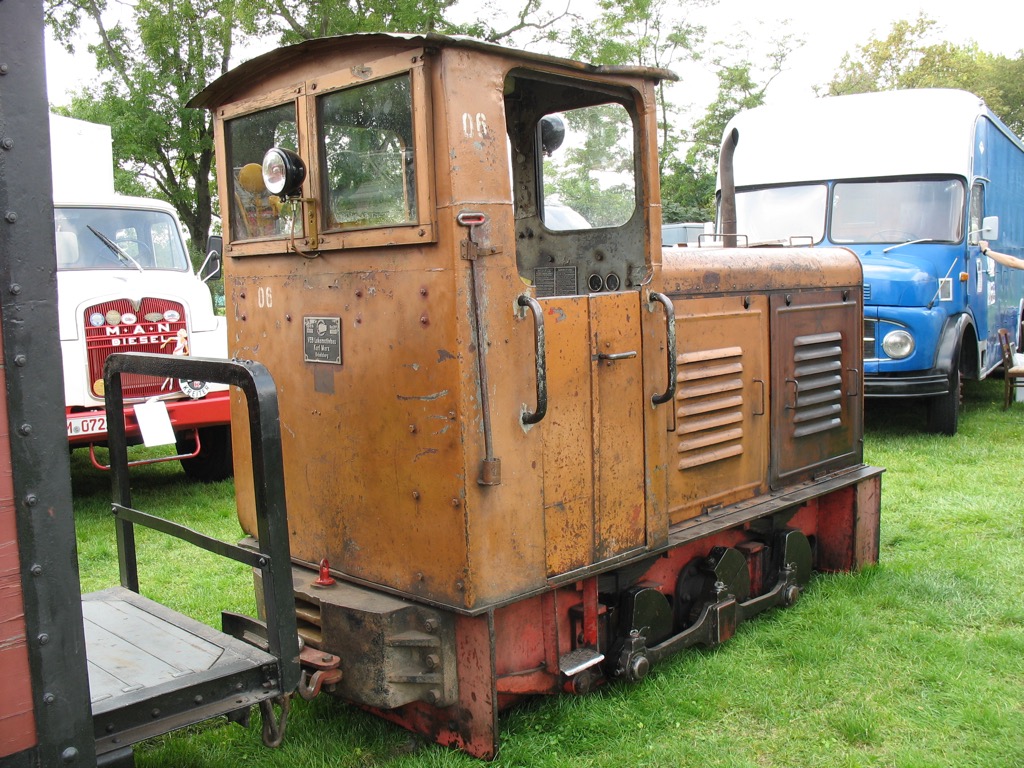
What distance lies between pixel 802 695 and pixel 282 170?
2890 mm

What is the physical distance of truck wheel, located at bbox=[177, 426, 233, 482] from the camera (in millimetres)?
8000

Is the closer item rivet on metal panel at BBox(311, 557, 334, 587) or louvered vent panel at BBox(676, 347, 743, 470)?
rivet on metal panel at BBox(311, 557, 334, 587)

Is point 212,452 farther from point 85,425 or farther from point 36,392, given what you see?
point 36,392

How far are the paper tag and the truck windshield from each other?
1.55 meters

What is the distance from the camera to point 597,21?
20953 millimetres

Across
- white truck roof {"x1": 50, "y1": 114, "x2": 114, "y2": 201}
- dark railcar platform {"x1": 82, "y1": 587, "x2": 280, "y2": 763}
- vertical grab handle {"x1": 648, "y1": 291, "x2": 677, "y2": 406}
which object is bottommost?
dark railcar platform {"x1": 82, "y1": 587, "x2": 280, "y2": 763}

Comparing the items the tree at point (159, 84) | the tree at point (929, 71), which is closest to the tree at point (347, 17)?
Answer: the tree at point (159, 84)

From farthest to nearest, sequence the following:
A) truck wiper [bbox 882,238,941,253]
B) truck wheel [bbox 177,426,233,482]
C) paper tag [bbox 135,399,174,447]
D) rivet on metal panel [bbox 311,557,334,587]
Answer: truck wiper [bbox 882,238,941,253]
truck wheel [bbox 177,426,233,482]
paper tag [bbox 135,399,174,447]
rivet on metal panel [bbox 311,557,334,587]

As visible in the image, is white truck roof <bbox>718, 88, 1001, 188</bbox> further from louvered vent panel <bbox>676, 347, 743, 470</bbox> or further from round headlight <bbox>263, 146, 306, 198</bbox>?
round headlight <bbox>263, 146, 306, 198</bbox>

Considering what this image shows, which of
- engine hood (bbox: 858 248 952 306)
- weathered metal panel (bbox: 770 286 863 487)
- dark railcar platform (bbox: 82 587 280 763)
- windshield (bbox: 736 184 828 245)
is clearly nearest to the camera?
dark railcar platform (bbox: 82 587 280 763)

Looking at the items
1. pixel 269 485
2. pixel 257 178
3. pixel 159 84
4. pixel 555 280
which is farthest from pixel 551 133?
pixel 159 84

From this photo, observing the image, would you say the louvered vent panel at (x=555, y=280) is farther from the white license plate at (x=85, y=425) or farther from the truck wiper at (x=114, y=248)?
the truck wiper at (x=114, y=248)

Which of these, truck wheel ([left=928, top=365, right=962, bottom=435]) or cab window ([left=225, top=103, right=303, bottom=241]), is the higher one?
cab window ([left=225, top=103, right=303, bottom=241])

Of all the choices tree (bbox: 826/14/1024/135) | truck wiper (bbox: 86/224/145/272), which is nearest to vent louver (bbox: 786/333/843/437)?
truck wiper (bbox: 86/224/145/272)
